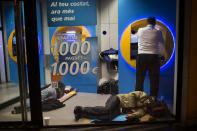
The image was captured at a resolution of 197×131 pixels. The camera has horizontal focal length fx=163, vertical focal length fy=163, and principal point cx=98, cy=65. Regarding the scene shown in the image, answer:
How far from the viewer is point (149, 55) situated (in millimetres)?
3254

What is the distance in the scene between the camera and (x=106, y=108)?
10.6ft

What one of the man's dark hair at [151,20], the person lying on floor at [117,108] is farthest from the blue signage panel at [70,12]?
the person lying on floor at [117,108]

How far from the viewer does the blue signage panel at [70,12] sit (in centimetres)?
300

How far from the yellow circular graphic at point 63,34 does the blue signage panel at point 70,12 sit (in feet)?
0.24

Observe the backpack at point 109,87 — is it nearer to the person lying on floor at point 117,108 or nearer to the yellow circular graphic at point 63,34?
the person lying on floor at point 117,108

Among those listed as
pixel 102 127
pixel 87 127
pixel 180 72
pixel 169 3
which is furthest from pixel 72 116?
pixel 169 3

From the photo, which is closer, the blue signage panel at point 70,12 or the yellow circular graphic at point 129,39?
the blue signage panel at point 70,12

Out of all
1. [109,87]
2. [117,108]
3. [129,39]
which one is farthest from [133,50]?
[117,108]

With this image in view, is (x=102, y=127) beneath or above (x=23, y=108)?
beneath

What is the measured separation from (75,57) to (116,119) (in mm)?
1463

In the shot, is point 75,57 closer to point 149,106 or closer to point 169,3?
point 149,106

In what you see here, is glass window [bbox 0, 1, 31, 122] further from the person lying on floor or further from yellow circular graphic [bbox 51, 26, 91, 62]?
the person lying on floor

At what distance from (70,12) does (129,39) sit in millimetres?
1231

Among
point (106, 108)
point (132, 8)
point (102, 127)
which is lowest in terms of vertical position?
point (102, 127)
